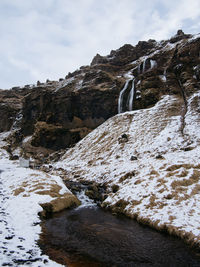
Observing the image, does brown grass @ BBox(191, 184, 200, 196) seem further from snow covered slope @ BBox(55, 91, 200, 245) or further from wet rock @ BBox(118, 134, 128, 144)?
wet rock @ BBox(118, 134, 128, 144)

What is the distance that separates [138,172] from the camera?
2078 centimetres

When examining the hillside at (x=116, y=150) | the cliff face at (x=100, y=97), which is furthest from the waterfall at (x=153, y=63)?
the hillside at (x=116, y=150)

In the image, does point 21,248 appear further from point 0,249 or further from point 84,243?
point 84,243

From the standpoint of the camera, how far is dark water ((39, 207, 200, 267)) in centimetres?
870

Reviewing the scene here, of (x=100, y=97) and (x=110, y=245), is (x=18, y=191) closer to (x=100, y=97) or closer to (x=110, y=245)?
(x=110, y=245)

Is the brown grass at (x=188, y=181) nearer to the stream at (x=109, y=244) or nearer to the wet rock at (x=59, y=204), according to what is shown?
the stream at (x=109, y=244)

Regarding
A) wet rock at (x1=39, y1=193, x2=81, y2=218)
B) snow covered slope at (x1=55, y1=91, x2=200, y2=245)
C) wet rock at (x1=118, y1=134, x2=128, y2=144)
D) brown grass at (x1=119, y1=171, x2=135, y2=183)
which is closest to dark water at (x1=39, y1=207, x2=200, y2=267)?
snow covered slope at (x1=55, y1=91, x2=200, y2=245)

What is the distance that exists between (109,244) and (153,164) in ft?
40.6

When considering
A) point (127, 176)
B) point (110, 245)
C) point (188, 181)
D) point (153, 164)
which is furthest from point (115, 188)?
point (110, 245)

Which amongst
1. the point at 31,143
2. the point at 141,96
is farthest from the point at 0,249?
the point at 31,143

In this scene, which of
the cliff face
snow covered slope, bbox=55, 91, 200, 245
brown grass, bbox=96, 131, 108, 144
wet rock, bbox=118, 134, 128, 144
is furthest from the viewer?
the cliff face

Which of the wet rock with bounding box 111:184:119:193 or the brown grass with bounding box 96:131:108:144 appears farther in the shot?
the brown grass with bounding box 96:131:108:144

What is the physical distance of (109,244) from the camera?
10.4 metres

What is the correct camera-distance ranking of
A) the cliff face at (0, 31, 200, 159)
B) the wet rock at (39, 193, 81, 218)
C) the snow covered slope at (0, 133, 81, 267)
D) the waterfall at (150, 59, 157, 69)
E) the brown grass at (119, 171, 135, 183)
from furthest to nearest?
the waterfall at (150, 59, 157, 69) < the cliff face at (0, 31, 200, 159) < the brown grass at (119, 171, 135, 183) < the wet rock at (39, 193, 81, 218) < the snow covered slope at (0, 133, 81, 267)
